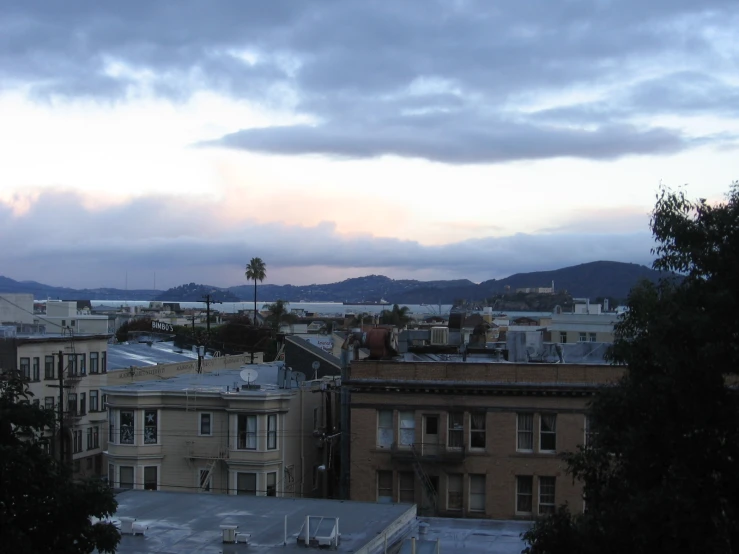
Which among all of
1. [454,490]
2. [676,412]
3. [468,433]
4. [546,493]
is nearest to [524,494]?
[546,493]

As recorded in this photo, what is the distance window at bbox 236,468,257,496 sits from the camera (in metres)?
40.3

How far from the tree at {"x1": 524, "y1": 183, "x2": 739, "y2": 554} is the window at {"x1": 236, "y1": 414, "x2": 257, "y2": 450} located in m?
25.8

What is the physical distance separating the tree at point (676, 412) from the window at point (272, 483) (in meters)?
25.5

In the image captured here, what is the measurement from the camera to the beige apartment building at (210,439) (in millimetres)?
40562

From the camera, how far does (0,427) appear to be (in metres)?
16.5

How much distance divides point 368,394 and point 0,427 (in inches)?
931

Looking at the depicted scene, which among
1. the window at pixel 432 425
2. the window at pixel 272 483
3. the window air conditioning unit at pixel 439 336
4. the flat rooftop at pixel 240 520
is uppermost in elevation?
the window air conditioning unit at pixel 439 336

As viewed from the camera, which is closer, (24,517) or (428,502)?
(24,517)

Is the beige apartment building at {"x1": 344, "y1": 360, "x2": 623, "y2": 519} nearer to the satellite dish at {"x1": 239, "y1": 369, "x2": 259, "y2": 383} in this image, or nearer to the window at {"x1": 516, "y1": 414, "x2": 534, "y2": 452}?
the window at {"x1": 516, "y1": 414, "x2": 534, "y2": 452}

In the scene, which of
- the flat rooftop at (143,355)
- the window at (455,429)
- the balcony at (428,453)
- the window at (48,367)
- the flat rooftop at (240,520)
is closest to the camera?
the flat rooftop at (240,520)

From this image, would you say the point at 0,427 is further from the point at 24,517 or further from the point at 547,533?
the point at 547,533

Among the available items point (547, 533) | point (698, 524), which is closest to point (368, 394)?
point (547, 533)

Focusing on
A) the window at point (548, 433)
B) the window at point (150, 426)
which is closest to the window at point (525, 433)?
the window at point (548, 433)

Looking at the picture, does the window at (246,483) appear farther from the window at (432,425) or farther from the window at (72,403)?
the window at (72,403)
